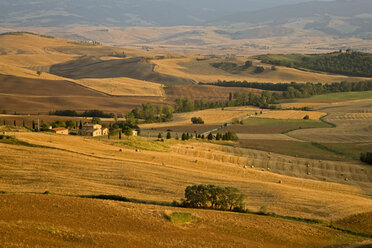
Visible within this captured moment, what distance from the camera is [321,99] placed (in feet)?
511

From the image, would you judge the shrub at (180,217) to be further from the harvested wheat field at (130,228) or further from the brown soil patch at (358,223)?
the brown soil patch at (358,223)

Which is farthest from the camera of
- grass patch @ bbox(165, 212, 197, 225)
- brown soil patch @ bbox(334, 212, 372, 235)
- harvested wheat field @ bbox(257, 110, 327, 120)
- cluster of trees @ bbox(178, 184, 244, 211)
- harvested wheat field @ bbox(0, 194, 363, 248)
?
harvested wheat field @ bbox(257, 110, 327, 120)

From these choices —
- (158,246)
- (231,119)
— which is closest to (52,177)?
(158,246)

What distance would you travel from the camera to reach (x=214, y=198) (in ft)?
115

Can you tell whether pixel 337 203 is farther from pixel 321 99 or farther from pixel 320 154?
pixel 321 99

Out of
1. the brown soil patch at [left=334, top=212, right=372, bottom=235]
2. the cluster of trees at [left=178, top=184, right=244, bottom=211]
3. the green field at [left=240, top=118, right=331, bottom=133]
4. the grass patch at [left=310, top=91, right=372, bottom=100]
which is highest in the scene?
the cluster of trees at [left=178, top=184, right=244, bottom=211]

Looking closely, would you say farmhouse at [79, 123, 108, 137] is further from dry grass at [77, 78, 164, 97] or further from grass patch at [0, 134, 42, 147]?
dry grass at [77, 78, 164, 97]

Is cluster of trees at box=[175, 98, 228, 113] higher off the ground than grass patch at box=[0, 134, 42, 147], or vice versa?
grass patch at box=[0, 134, 42, 147]

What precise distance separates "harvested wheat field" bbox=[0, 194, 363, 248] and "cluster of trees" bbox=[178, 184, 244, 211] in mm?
2705

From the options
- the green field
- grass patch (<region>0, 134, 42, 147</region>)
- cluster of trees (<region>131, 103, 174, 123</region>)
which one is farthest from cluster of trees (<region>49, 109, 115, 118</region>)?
grass patch (<region>0, 134, 42, 147</region>)

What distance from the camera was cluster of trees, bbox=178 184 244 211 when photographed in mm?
34688

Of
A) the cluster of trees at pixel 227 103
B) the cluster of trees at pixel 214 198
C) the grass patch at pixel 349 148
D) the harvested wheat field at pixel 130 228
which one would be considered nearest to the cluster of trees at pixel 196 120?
the cluster of trees at pixel 227 103

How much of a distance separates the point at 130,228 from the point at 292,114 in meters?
104

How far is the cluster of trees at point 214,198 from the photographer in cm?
3469
